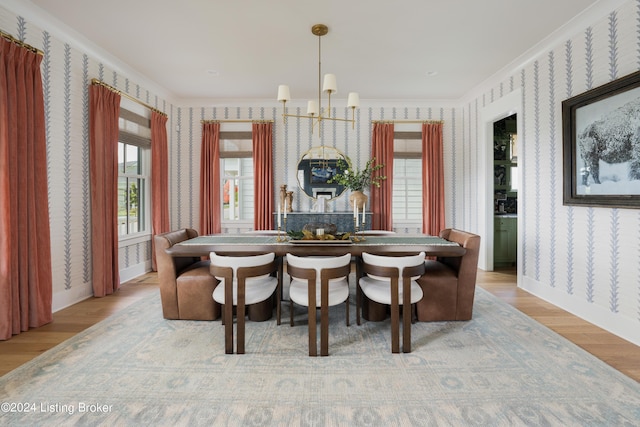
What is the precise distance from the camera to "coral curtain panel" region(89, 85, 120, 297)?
3582 millimetres

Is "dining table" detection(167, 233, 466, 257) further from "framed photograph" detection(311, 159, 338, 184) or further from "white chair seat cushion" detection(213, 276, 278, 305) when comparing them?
"framed photograph" detection(311, 159, 338, 184)

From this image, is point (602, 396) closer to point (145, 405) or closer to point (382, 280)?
point (382, 280)

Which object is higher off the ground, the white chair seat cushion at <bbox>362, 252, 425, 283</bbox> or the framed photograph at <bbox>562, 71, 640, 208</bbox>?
the framed photograph at <bbox>562, 71, 640, 208</bbox>

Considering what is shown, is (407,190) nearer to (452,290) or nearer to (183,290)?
(452,290)

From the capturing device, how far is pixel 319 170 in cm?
565

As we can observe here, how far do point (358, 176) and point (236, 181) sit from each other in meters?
2.23

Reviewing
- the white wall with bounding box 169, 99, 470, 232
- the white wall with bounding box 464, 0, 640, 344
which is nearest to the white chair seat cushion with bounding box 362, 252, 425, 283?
the white wall with bounding box 464, 0, 640, 344

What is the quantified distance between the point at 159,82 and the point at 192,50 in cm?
142

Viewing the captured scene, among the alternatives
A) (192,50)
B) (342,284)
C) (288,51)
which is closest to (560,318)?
(342,284)

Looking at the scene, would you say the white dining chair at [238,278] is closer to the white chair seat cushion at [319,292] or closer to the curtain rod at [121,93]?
the white chair seat cushion at [319,292]

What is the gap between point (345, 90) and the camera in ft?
16.5

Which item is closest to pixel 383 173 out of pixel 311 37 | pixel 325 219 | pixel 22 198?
pixel 325 219

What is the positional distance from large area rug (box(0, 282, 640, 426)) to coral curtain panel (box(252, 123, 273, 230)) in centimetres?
297

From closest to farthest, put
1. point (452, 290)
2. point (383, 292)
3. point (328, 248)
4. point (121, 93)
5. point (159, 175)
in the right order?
point (383, 292)
point (328, 248)
point (452, 290)
point (121, 93)
point (159, 175)
